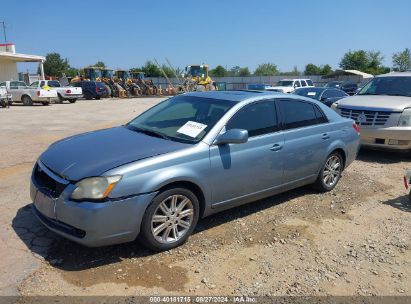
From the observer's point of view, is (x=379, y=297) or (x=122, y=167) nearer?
(x=379, y=297)

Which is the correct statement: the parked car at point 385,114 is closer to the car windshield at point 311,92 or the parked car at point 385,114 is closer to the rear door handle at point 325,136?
the rear door handle at point 325,136

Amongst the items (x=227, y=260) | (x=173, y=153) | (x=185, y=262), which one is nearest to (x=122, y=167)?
(x=173, y=153)

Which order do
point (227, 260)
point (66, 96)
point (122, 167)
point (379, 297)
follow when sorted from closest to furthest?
point (379, 297), point (122, 167), point (227, 260), point (66, 96)

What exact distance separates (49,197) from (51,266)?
0.65 meters

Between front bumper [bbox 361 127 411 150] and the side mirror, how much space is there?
501cm

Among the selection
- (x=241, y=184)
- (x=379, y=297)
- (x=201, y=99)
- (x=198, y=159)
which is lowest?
(x=379, y=297)

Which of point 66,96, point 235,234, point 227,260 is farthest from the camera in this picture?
point 66,96

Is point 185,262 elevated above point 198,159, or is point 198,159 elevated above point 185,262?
point 198,159

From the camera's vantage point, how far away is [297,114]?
5254 mm

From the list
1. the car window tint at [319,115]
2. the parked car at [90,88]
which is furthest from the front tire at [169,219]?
the parked car at [90,88]

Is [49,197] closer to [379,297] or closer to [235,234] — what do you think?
[235,234]

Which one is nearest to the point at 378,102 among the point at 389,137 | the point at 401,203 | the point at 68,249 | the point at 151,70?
the point at 389,137

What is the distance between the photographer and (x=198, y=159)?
3.96m

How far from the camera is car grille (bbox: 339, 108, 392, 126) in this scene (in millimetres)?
7930
